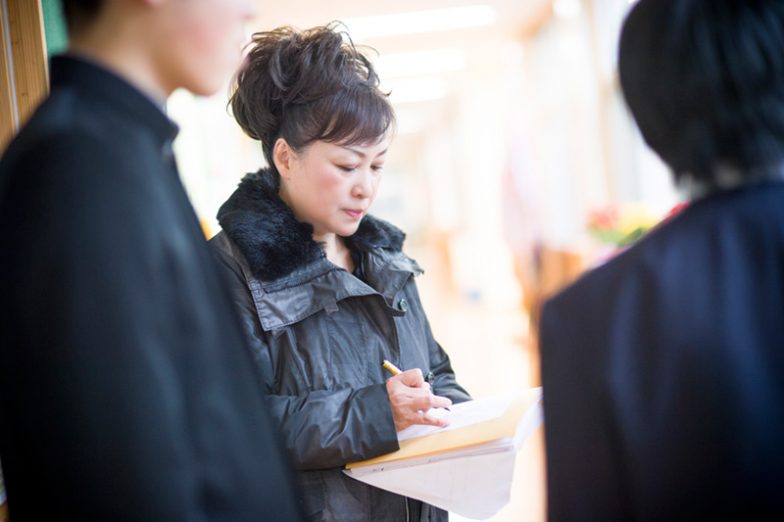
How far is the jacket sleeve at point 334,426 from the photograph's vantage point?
117cm

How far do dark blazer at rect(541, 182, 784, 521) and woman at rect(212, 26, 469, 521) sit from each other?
462 mm

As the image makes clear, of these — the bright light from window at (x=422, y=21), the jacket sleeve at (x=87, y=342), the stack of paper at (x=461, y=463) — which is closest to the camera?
the jacket sleeve at (x=87, y=342)

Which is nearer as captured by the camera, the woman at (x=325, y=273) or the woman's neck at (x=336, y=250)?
the woman at (x=325, y=273)

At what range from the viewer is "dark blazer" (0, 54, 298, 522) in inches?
23.9

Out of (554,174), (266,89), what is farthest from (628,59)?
(554,174)

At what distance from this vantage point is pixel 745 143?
2.31 feet

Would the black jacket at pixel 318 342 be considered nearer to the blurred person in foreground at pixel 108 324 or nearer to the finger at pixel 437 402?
the finger at pixel 437 402

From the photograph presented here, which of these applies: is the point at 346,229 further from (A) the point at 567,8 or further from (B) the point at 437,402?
(A) the point at 567,8

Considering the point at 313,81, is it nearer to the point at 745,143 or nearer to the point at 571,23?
the point at 745,143

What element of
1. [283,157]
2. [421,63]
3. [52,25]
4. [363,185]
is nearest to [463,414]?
[363,185]

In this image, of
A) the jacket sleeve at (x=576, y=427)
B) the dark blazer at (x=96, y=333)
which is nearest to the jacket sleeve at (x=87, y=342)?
the dark blazer at (x=96, y=333)

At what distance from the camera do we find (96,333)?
60 centimetres

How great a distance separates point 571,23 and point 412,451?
6489 millimetres

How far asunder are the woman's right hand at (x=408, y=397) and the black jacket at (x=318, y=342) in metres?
0.02
